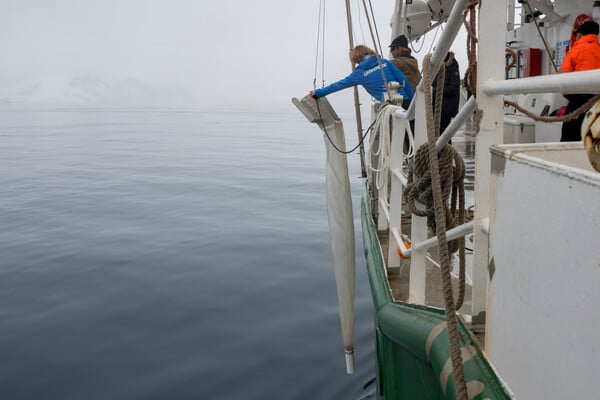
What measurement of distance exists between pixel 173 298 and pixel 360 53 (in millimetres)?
4147

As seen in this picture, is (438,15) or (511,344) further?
(438,15)

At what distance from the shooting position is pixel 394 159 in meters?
3.87

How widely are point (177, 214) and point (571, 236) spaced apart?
12.4 metres

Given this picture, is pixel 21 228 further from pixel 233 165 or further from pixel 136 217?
pixel 233 165

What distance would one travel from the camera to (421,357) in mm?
2348

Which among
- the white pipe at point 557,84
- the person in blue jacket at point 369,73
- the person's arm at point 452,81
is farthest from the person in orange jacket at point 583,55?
the white pipe at point 557,84

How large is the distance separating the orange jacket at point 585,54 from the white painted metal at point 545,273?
170 inches

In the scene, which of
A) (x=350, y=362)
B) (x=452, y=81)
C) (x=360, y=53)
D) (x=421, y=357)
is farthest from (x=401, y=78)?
(x=421, y=357)

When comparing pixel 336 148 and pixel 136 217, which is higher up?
pixel 336 148

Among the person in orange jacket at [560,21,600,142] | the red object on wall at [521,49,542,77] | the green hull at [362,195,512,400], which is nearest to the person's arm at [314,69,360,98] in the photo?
the green hull at [362,195,512,400]

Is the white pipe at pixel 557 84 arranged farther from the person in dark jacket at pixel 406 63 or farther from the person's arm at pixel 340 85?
the person in dark jacket at pixel 406 63

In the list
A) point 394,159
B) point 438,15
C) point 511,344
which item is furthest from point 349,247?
point 438,15

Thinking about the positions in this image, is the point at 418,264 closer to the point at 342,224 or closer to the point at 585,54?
the point at 342,224

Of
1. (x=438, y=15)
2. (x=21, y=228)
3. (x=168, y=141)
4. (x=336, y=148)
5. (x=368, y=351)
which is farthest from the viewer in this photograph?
(x=168, y=141)
